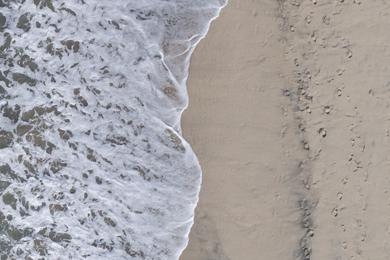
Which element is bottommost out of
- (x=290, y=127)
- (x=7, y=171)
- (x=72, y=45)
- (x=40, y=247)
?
(x=40, y=247)

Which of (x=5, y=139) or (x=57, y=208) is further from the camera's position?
(x=5, y=139)

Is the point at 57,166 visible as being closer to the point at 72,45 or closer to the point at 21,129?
the point at 21,129

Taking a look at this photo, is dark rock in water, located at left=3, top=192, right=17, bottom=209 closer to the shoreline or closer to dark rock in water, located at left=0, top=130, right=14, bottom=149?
dark rock in water, located at left=0, top=130, right=14, bottom=149

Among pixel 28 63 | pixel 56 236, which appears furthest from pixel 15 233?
pixel 28 63

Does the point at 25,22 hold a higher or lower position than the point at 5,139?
higher

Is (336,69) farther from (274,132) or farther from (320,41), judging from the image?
(274,132)

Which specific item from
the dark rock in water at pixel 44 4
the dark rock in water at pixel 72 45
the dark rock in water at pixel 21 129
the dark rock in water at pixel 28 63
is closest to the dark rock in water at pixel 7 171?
the dark rock in water at pixel 21 129

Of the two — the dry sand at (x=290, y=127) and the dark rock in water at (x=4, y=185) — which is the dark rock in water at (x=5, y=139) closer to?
the dark rock in water at (x=4, y=185)
